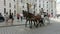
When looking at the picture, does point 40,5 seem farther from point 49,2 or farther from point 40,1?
point 49,2

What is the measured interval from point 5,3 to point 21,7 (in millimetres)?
15753

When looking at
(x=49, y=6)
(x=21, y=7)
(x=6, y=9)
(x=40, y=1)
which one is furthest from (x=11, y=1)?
(x=49, y=6)

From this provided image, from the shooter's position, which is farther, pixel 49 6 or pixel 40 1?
pixel 49 6

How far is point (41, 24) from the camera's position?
28391 mm

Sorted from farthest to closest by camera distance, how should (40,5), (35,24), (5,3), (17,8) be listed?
(40,5) → (17,8) → (5,3) → (35,24)

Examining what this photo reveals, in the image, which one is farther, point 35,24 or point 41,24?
point 41,24

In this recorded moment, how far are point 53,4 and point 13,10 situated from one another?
50919 mm

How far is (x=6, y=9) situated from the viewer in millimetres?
52094

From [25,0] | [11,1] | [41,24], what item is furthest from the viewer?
[25,0]

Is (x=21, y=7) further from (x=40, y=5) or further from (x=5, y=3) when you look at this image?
(x=40, y=5)

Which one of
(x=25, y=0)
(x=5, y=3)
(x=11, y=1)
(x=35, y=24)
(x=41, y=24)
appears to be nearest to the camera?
(x=35, y=24)

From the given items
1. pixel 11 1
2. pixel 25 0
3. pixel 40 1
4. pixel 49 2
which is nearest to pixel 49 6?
pixel 49 2

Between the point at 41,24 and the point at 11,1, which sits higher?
the point at 11,1

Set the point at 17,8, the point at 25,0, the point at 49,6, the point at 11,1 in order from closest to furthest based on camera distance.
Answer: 1. the point at 11,1
2. the point at 17,8
3. the point at 25,0
4. the point at 49,6
